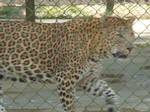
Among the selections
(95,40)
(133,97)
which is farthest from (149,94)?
(95,40)

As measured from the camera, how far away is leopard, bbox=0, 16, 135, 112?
18.9 ft

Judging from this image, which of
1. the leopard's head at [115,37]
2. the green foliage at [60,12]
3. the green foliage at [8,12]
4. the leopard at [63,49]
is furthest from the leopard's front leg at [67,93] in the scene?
the green foliage at [8,12]

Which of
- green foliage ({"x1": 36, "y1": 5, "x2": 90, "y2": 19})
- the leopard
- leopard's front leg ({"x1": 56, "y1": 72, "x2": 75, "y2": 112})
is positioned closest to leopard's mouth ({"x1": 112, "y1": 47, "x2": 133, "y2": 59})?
the leopard

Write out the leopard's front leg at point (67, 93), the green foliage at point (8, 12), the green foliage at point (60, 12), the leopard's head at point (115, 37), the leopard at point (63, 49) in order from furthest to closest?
the green foliage at point (8, 12), the green foliage at point (60, 12), the leopard's head at point (115, 37), the leopard at point (63, 49), the leopard's front leg at point (67, 93)

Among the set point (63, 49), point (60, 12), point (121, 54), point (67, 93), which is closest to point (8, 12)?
point (60, 12)

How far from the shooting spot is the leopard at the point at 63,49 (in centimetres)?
576

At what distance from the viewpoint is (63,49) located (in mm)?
5836

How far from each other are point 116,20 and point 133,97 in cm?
114

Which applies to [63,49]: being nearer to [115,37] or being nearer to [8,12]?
[115,37]

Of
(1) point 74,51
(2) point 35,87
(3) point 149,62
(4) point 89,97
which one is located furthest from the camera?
(3) point 149,62

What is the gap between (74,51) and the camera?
18.8ft

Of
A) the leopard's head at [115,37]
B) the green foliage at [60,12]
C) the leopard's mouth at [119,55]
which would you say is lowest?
the green foliage at [60,12]

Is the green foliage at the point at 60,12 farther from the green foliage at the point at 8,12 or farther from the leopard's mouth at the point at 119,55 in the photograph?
the leopard's mouth at the point at 119,55

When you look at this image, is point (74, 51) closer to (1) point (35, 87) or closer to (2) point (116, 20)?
(2) point (116, 20)
